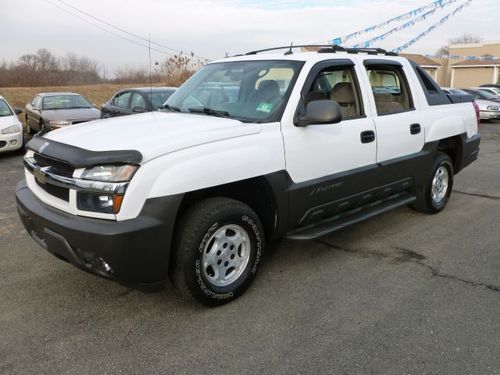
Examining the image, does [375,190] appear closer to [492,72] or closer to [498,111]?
[498,111]

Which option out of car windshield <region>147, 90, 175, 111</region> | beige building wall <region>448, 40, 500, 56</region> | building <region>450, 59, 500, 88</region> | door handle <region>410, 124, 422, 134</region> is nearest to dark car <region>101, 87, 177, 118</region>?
car windshield <region>147, 90, 175, 111</region>

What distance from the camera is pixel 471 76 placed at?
4738 cm

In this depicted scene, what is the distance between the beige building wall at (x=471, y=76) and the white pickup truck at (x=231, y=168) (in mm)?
47076

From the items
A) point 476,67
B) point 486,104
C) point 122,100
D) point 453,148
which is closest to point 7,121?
point 122,100

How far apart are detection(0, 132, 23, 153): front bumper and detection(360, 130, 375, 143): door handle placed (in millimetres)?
8640

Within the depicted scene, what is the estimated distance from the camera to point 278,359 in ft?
9.27

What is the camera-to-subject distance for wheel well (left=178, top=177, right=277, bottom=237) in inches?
134

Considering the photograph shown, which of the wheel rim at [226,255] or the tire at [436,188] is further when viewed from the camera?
the tire at [436,188]

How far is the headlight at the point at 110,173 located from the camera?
2.88 meters

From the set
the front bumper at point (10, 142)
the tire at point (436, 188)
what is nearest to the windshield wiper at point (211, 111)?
the tire at point (436, 188)

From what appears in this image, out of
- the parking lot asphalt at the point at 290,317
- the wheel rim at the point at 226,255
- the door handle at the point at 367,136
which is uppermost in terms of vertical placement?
the door handle at the point at 367,136

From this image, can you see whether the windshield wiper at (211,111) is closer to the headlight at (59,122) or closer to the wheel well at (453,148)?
the wheel well at (453,148)

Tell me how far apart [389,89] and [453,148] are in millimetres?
1578

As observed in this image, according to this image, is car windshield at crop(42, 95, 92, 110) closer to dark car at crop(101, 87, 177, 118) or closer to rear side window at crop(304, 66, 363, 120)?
dark car at crop(101, 87, 177, 118)
